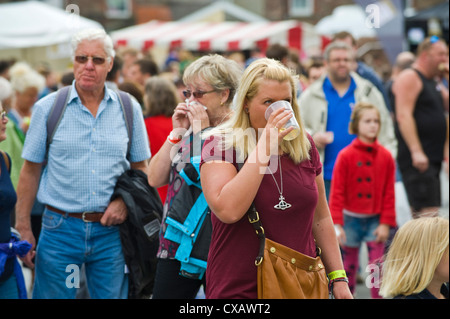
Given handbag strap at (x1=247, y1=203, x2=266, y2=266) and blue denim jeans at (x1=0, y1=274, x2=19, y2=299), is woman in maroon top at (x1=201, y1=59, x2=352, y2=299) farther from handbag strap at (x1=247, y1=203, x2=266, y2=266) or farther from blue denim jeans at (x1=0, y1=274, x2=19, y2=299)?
blue denim jeans at (x1=0, y1=274, x2=19, y2=299)

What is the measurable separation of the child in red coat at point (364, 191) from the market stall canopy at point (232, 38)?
17.6 m

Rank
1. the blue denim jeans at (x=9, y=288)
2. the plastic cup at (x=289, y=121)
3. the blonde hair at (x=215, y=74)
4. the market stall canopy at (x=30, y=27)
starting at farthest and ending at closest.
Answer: the market stall canopy at (x=30, y=27)
the blue denim jeans at (x=9, y=288)
the blonde hair at (x=215, y=74)
the plastic cup at (x=289, y=121)

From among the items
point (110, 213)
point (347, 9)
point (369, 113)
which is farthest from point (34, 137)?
point (347, 9)

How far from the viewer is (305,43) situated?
24719mm

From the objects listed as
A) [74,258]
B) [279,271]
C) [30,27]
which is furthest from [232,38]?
[279,271]

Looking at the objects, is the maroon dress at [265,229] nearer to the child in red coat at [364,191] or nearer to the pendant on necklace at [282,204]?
the pendant on necklace at [282,204]

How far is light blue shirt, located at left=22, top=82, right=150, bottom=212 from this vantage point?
4.57 meters

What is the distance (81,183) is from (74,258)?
484mm

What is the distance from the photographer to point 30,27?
16703 mm

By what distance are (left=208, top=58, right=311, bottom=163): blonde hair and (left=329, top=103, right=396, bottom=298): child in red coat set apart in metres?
3.14

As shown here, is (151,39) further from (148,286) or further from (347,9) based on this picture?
(148,286)

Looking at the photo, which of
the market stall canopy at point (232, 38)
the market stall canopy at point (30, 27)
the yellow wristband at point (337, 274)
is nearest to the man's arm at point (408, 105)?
the yellow wristband at point (337, 274)

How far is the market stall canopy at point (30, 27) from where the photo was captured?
16.5m

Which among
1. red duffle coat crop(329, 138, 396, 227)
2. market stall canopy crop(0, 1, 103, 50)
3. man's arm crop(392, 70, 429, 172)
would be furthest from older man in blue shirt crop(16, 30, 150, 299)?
market stall canopy crop(0, 1, 103, 50)
